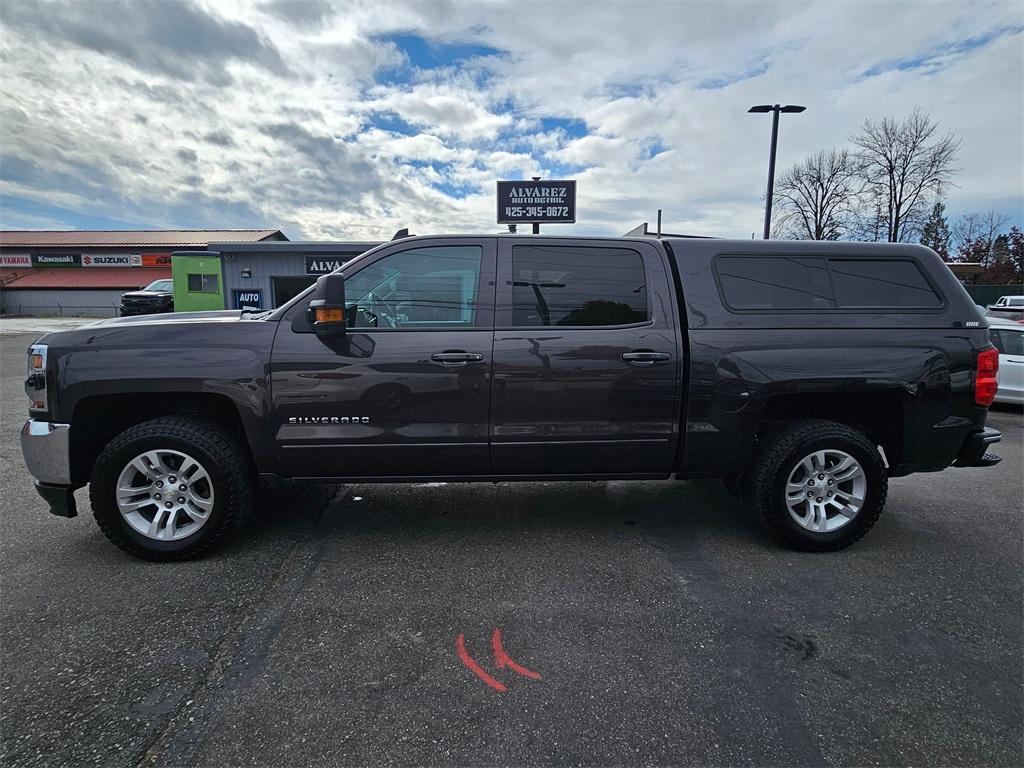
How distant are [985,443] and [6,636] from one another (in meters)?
5.47

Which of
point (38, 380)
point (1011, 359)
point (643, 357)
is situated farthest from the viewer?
point (1011, 359)

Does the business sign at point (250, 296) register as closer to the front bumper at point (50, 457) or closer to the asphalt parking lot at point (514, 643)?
the asphalt parking lot at point (514, 643)

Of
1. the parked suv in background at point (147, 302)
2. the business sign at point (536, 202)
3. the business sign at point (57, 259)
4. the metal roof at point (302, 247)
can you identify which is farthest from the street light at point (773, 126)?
the business sign at point (57, 259)

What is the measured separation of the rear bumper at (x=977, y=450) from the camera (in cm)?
349

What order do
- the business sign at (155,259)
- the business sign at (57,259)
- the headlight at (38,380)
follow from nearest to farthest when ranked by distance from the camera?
the headlight at (38,380) < the business sign at (155,259) < the business sign at (57,259)

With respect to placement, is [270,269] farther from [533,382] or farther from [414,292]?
[533,382]

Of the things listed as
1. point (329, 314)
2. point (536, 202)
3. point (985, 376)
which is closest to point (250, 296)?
point (536, 202)

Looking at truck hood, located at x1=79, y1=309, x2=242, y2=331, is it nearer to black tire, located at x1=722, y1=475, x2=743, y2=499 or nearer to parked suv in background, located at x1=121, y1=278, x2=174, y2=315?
black tire, located at x1=722, y1=475, x2=743, y2=499

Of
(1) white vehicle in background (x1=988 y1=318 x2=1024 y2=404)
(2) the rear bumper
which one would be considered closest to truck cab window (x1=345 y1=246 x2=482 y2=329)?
(2) the rear bumper

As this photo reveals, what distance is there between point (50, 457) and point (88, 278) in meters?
42.9

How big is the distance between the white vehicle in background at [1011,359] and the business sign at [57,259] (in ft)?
154

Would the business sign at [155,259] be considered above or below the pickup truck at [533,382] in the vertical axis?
above

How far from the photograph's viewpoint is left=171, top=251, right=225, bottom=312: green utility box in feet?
59.8

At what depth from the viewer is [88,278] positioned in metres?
36.8
